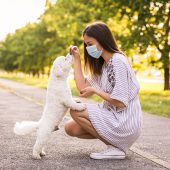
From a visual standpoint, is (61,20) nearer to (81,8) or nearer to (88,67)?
(81,8)

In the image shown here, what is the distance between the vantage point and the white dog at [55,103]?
229 inches

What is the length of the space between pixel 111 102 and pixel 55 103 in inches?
26.6

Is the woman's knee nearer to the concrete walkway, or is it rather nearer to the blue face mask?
the concrete walkway

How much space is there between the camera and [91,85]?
21.1 ft

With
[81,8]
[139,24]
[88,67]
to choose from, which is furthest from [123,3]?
[88,67]

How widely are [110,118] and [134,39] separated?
2107cm

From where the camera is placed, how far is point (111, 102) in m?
6.05

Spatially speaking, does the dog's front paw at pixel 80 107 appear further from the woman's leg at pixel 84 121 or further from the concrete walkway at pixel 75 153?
the concrete walkway at pixel 75 153

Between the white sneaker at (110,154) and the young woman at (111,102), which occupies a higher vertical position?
the young woman at (111,102)

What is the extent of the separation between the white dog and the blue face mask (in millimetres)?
271

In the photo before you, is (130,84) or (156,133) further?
(156,133)

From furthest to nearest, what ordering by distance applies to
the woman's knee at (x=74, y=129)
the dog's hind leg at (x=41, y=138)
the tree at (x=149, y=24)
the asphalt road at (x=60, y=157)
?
the tree at (x=149, y=24), the woman's knee at (x=74, y=129), the dog's hind leg at (x=41, y=138), the asphalt road at (x=60, y=157)

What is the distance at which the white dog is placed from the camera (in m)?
5.81

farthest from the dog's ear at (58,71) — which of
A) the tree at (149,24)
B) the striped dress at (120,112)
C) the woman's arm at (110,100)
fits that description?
the tree at (149,24)
